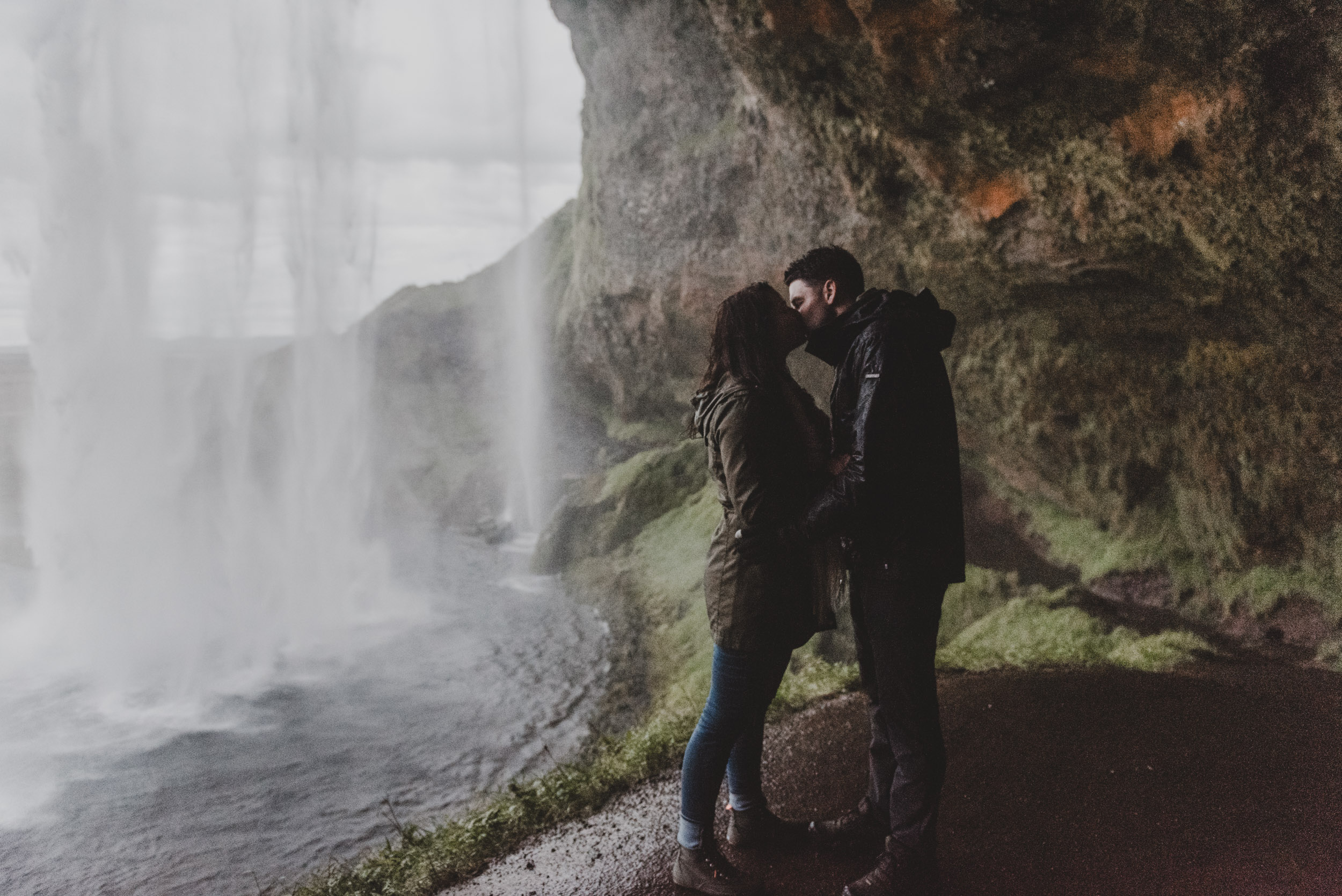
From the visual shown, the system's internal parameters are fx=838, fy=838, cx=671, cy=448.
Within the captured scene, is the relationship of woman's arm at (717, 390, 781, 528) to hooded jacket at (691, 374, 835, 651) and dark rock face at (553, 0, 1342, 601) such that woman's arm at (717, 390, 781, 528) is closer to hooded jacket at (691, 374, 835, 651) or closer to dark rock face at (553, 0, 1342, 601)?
hooded jacket at (691, 374, 835, 651)

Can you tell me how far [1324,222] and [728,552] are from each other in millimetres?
4427

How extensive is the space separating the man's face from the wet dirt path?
233cm

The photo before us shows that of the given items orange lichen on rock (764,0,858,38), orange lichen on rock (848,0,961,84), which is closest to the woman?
orange lichen on rock (848,0,961,84)

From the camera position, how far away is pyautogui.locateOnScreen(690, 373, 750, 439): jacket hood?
3156 millimetres

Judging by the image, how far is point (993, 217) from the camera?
7.20 m

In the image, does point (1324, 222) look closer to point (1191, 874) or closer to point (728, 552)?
point (1191, 874)

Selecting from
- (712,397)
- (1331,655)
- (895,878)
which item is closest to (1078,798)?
(895,878)

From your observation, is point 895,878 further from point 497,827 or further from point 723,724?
point 497,827

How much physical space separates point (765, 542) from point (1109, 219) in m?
4.74

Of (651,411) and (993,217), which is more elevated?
(993,217)

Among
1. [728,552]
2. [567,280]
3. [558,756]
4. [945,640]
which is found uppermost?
[567,280]

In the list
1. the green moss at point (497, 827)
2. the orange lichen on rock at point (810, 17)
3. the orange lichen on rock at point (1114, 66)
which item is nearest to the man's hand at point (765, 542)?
the green moss at point (497, 827)

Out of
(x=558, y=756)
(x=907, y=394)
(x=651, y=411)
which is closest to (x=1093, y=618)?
(x=558, y=756)

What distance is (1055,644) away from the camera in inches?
276
